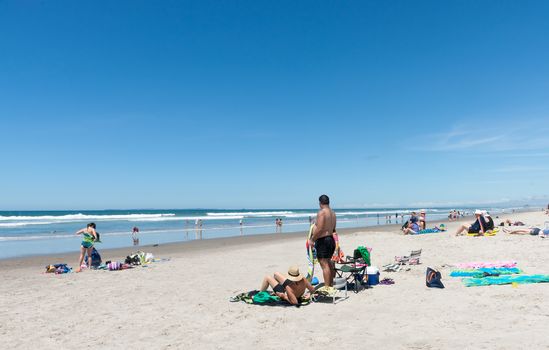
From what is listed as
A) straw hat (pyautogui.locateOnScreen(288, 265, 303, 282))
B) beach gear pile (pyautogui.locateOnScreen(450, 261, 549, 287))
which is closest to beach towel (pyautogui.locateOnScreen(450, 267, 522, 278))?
beach gear pile (pyautogui.locateOnScreen(450, 261, 549, 287))

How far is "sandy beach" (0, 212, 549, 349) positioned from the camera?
18.2 feet

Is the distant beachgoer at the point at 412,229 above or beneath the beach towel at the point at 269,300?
above

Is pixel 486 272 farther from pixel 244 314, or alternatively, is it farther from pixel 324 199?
pixel 244 314

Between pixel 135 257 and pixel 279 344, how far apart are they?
30.0 feet

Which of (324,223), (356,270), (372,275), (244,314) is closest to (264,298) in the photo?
(244,314)

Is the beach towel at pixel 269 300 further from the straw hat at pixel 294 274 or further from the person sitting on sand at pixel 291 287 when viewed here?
the straw hat at pixel 294 274

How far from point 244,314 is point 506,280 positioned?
18.7ft

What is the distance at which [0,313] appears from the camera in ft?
24.6

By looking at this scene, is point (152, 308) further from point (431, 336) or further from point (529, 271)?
point (529, 271)

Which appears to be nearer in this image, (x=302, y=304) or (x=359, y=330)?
(x=359, y=330)

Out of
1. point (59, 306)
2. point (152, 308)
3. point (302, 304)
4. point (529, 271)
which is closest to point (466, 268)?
point (529, 271)

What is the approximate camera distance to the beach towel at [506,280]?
8.34 metres

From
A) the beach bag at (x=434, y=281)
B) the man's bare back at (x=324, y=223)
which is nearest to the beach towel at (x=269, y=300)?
the man's bare back at (x=324, y=223)

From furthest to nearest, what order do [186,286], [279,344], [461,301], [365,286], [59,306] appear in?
[186,286], [365,286], [59,306], [461,301], [279,344]
